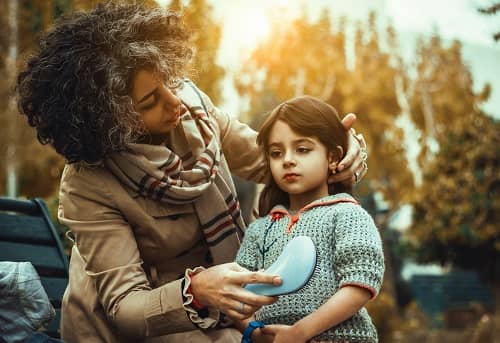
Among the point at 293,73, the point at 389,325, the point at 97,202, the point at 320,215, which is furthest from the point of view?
the point at 293,73

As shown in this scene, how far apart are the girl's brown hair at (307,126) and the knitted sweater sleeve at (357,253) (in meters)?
0.30

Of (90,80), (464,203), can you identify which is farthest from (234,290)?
(464,203)

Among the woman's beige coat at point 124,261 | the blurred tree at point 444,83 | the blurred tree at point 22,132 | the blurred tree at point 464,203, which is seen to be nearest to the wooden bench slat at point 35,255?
the woman's beige coat at point 124,261

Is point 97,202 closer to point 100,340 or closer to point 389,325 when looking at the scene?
point 100,340

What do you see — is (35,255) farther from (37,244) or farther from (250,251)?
(250,251)

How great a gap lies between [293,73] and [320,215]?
19.4 metres

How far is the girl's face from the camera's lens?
236 cm

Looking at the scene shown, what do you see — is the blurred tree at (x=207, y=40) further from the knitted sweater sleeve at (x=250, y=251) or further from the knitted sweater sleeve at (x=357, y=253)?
the knitted sweater sleeve at (x=357, y=253)

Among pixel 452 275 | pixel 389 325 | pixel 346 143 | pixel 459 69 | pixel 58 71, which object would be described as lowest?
pixel 452 275

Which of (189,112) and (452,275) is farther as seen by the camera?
(452,275)

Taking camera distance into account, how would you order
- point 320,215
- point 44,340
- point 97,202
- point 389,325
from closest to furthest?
point 44,340
point 320,215
point 97,202
point 389,325

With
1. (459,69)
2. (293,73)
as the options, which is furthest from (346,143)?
(459,69)

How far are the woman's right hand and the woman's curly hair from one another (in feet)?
2.03

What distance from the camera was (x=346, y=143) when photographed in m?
2.57
